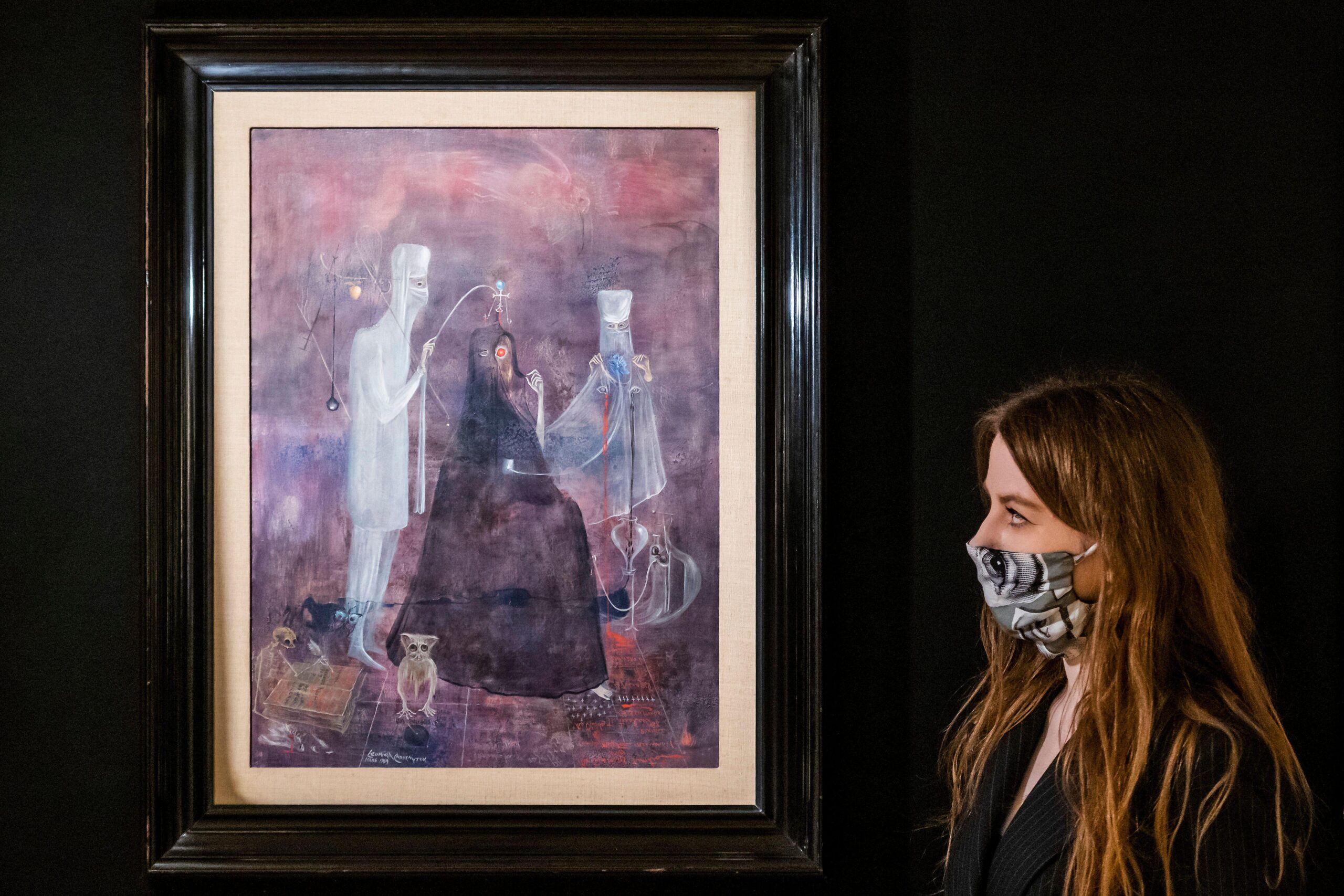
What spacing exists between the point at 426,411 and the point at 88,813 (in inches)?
37.5

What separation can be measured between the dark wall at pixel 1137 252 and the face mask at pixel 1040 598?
324mm

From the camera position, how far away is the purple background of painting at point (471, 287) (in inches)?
61.7

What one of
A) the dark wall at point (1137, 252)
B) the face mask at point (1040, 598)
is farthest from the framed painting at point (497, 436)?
the face mask at point (1040, 598)

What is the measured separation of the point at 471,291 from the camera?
1566 millimetres

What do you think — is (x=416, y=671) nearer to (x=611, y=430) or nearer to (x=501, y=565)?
(x=501, y=565)

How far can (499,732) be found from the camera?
1.57 meters

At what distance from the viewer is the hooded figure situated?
1.56 m

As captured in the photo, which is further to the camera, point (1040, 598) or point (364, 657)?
point (364, 657)

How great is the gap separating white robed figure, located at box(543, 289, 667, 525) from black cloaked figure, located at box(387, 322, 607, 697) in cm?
4

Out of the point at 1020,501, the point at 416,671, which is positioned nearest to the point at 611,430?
Result: the point at 416,671

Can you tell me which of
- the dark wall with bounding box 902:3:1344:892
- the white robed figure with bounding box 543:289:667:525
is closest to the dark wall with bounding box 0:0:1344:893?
the dark wall with bounding box 902:3:1344:892

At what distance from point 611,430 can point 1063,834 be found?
933 mm
